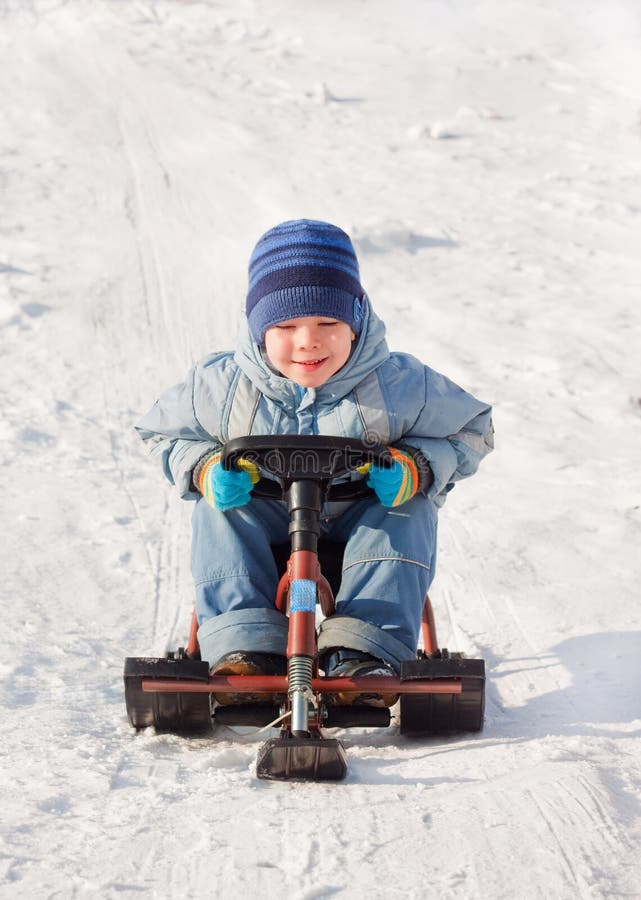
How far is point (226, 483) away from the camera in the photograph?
2.92 meters

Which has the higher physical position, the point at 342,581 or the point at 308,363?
the point at 308,363

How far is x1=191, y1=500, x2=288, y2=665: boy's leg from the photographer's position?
2.91 meters

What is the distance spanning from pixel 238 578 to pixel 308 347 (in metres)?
0.64

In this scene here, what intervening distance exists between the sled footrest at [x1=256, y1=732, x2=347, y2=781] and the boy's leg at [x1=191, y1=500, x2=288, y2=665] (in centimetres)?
50

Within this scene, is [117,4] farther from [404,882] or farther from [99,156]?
[404,882]

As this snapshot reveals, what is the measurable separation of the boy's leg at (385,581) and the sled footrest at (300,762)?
51 centimetres

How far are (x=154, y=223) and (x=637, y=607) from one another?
465cm

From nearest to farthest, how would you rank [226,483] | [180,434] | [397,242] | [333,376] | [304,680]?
[304,680] < [226,483] < [333,376] < [180,434] < [397,242]

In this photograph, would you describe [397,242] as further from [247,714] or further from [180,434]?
[247,714]

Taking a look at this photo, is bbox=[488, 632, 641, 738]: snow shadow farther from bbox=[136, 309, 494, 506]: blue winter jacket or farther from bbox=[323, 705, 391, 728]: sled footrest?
bbox=[136, 309, 494, 506]: blue winter jacket

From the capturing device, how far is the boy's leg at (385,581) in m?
2.92

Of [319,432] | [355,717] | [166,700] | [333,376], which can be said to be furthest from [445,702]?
[333,376]

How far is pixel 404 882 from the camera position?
1.92 meters

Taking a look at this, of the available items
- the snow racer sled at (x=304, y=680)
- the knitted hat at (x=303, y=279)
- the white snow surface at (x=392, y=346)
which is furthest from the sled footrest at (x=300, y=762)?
the knitted hat at (x=303, y=279)
